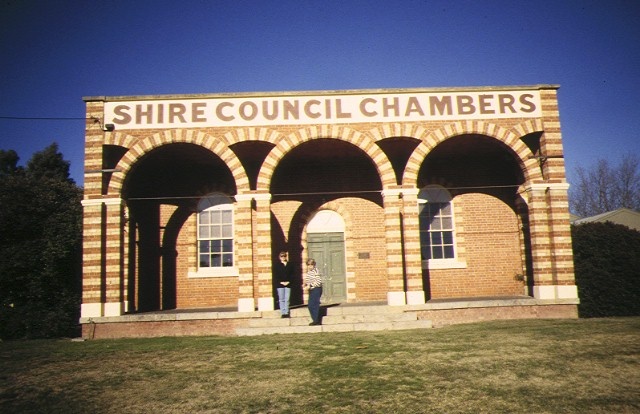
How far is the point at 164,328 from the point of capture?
10391 mm

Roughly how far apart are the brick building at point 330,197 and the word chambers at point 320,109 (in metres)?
0.04

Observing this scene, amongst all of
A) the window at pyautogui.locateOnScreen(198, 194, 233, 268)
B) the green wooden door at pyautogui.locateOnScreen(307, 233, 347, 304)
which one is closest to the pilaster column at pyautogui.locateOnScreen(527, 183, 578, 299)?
the green wooden door at pyautogui.locateOnScreen(307, 233, 347, 304)

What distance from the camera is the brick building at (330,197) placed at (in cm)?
1091

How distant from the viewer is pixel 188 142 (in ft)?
36.4

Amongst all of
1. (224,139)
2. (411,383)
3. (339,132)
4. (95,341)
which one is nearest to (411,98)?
(339,132)

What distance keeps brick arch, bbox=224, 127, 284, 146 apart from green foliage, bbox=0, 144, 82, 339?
5.28m

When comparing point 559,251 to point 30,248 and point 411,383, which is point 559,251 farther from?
point 30,248

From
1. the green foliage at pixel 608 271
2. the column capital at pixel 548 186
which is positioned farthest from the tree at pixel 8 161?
the green foliage at pixel 608 271

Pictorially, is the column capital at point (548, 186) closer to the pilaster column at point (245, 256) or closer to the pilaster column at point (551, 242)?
the pilaster column at point (551, 242)

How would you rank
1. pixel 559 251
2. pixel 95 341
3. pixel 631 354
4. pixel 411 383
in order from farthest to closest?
pixel 559 251 → pixel 95 341 → pixel 631 354 → pixel 411 383

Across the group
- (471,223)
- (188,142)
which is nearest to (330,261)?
(471,223)

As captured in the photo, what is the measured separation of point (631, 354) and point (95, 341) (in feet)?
36.5

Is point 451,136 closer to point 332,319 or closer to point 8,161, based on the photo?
point 332,319

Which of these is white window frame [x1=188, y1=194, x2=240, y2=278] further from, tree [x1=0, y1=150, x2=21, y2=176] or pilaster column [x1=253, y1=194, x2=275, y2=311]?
tree [x1=0, y1=150, x2=21, y2=176]
